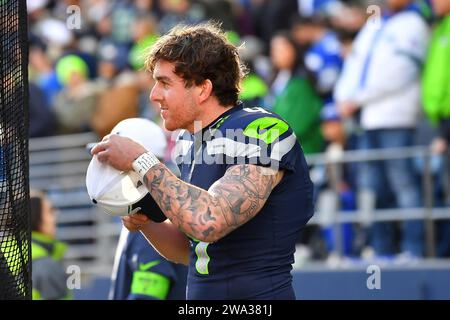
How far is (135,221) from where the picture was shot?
488 cm

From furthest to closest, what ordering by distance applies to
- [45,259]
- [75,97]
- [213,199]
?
[75,97], [45,259], [213,199]

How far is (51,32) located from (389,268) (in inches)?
291

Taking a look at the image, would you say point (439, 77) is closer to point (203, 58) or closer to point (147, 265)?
point (147, 265)

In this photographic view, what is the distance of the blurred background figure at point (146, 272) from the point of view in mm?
5961

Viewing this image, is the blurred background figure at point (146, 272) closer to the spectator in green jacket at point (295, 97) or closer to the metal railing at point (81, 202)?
the metal railing at point (81, 202)

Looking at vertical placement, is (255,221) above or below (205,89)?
below

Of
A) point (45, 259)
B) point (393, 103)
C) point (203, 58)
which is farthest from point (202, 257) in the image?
point (393, 103)

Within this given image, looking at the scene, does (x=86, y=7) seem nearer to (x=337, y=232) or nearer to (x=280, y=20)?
(x=280, y=20)

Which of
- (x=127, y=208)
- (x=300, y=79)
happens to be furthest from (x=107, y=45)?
(x=127, y=208)

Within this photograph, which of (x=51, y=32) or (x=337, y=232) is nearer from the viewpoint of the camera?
(x=337, y=232)

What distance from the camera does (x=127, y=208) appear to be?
4.60m

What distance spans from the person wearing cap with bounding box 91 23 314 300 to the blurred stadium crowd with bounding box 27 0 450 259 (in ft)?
9.64

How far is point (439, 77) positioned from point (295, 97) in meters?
1.77

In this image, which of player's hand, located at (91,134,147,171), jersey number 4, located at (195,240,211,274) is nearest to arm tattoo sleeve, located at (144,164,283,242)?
player's hand, located at (91,134,147,171)
